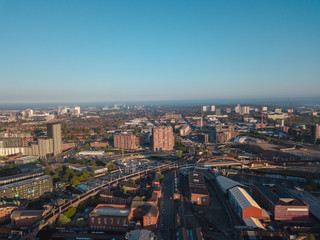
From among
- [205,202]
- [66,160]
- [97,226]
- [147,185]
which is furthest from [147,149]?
[97,226]

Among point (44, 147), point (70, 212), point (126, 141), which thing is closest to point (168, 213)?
point (70, 212)

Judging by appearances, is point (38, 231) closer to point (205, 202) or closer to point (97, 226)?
point (97, 226)

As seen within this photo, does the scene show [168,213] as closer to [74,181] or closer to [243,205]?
[243,205]

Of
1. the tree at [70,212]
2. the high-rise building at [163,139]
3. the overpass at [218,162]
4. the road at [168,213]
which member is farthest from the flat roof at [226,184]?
the high-rise building at [163,139]

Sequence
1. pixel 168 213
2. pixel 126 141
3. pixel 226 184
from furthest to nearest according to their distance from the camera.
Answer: pixel 126 141
pixel 226 184
pixel 168 213

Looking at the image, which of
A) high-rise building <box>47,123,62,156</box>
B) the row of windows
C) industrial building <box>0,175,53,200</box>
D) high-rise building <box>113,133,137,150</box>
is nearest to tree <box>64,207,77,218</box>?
the row of windows

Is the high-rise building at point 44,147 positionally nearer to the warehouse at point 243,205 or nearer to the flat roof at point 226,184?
the flat roof at point 226,184
